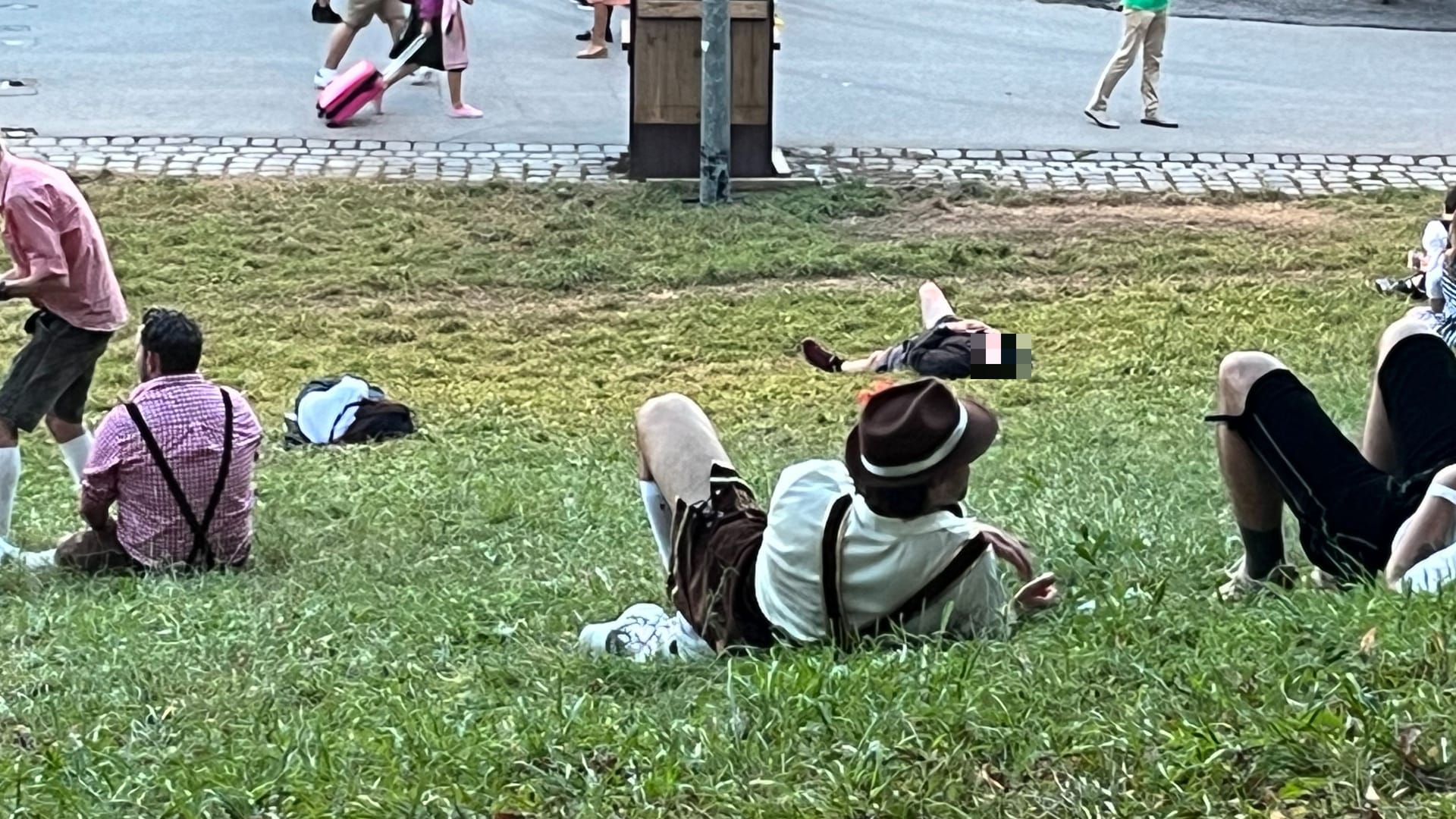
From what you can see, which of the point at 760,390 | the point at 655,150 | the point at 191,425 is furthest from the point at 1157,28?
the point at 191,425

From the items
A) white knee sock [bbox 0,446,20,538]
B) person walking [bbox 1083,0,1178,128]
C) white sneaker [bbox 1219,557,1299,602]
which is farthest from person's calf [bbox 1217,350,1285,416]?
person walking [bbox 1083,0,1178,128]

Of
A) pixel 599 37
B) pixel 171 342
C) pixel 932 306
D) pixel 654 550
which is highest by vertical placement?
pixel 171 342

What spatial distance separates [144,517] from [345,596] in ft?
3.59

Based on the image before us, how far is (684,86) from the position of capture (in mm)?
13102

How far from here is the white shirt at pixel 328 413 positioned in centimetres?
867

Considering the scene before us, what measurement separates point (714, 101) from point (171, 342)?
22.8 feet

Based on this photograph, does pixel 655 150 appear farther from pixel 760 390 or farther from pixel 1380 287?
pixel 1380 287

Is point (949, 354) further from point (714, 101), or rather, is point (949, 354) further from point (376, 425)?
point (714, 101)

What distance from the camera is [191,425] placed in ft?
20.2

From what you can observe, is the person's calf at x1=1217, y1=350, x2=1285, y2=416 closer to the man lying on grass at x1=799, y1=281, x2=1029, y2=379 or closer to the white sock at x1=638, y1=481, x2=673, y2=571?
the white sock at x1=638, y1=481, x2=673, y2=571

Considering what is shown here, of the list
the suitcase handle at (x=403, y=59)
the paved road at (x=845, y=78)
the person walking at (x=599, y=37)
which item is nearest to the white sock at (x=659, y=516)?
the paved road at (x=845, y=78)

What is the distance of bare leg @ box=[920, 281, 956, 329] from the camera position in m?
9.57

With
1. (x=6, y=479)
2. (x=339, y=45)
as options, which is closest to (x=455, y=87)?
(x=339, y=45)

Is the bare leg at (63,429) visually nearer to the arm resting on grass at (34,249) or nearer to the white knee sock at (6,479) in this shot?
the white knee sock at (6,479)
